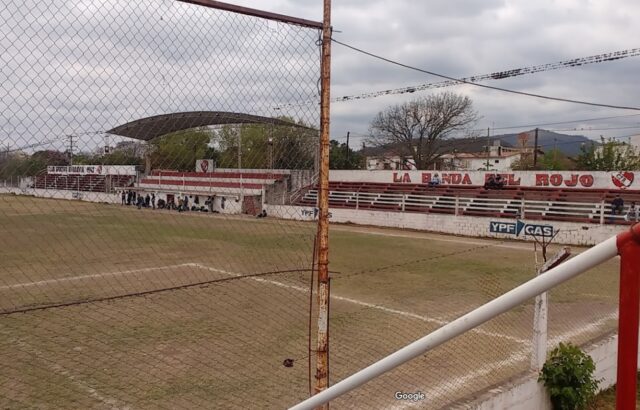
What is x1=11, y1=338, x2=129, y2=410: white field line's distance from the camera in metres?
4.51

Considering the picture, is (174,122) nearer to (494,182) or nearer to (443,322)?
(443,322)

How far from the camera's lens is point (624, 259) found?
1.29 meters

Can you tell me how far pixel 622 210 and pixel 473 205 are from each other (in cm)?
634

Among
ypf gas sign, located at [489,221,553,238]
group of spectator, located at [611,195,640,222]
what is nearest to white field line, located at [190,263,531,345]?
ypf gas sign, located at [489,221,553,238]

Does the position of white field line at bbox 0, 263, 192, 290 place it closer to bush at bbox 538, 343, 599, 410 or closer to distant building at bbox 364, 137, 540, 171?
bush at bbox 538, 343, 599, 410

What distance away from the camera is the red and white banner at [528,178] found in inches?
831

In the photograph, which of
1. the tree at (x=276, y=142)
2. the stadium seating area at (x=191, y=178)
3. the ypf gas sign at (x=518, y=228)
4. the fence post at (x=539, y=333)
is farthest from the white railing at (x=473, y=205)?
the fence post at (x=539, y=333)

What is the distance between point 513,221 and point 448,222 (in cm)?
305

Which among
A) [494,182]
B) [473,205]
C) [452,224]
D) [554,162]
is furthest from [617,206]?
[554,162]

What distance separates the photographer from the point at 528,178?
24031 mm

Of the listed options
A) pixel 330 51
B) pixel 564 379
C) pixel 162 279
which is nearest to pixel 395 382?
pixel 564 379

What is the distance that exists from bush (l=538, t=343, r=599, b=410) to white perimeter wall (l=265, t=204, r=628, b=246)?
11.4 meters

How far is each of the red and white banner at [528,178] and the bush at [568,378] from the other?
19.7m

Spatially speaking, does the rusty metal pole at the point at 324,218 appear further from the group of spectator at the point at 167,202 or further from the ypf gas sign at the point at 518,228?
the ypf gas sign at the point at 518,228
